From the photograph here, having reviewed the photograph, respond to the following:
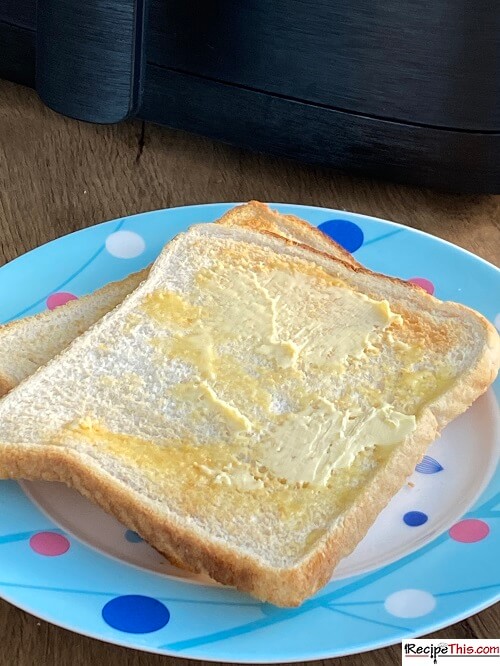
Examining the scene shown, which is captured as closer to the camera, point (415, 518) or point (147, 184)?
point (415, 518)

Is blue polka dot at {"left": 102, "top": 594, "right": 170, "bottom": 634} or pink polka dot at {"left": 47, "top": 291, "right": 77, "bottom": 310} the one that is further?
pink polka dot at {"left": 47, "top": 291, "right": 77, "bottom": 310}

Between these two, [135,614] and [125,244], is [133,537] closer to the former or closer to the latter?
[135,614]

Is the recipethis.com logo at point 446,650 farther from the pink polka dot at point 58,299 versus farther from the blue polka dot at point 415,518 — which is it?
the pink polka dot at point 58,299

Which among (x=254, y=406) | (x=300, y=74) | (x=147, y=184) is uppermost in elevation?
(x=300, y=74)

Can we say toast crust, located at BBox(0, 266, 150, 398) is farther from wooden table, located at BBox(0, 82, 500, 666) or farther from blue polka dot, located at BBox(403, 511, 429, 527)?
blue polka dot, located at BBox(403, 511, 429, 527)

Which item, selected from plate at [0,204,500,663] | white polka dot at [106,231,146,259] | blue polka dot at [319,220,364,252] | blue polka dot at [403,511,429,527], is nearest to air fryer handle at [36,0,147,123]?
white polka dot at [106,231,146,259]

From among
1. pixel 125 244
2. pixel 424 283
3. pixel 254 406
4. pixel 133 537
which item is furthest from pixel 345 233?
pixel 133 537

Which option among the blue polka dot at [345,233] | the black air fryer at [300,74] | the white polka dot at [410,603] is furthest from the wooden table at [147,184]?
the white polka dot at [410,603]
